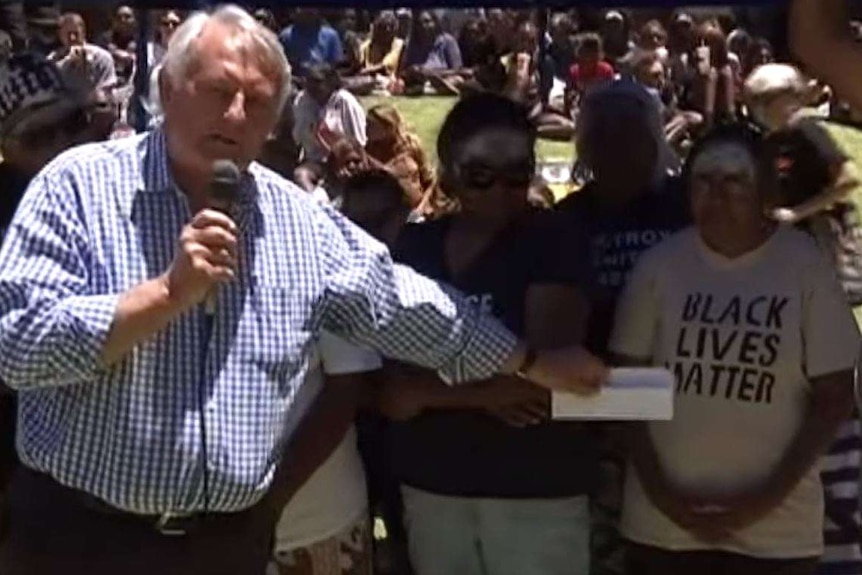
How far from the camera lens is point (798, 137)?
5816mm

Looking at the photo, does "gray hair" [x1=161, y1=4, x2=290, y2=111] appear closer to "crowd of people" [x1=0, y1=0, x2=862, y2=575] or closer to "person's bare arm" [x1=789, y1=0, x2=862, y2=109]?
"crowd of people" [x1=0, y1=0, x2=862, y2=575]

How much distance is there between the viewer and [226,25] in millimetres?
3455

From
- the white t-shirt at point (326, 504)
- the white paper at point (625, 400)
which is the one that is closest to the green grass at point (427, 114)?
the white t-shirt at point (326, 504)

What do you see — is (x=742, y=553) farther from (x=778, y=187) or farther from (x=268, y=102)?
(x=268, y=102)

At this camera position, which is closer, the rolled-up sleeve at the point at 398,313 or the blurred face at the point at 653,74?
the rolled-up sleeve at the point at 398,313

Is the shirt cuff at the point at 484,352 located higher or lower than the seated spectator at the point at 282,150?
lower

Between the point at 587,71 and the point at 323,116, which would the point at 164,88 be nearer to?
the point at 323,116

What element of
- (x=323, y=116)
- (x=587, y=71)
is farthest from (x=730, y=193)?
(x=587, y=71)

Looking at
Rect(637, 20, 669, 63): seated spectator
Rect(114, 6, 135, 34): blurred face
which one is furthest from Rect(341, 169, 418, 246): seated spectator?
Rect(114, 6, 135, 34): blurred face

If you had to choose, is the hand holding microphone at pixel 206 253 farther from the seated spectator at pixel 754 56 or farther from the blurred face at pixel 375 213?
the seated spectator at pixel 754 56

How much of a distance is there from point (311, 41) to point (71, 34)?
3.04 metres

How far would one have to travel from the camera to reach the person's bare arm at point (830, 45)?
3816 millimetres

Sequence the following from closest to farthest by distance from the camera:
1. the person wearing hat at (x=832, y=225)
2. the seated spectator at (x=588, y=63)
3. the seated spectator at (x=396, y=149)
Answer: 1. the person wearing hat at (x=832, y=225)
2. the seated spectator at (x=396, y=149)
3. the seated spectator at (x=588, y=63)

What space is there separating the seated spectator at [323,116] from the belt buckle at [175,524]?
19.3ft
